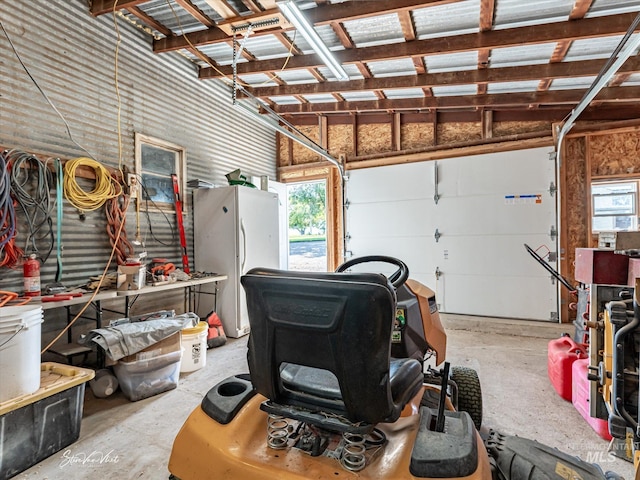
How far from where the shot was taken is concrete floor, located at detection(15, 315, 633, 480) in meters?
1.89

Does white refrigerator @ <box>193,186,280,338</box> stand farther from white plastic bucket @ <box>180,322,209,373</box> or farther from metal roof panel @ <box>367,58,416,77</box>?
metal roof panel @ <box>367,58,416,77</box>

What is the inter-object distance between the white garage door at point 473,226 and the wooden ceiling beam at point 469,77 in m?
1.29

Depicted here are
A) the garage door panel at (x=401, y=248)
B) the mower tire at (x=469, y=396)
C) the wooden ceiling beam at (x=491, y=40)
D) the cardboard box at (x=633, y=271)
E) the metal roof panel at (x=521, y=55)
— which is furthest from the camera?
the garage door panel at (x=401, y=248)

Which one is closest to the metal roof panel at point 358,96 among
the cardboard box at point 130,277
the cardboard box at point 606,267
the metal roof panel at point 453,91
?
the metal roof panel at point 453,91

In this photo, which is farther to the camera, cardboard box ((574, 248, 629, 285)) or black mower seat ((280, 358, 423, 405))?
cardboard box ((574, 248, 629, 285))

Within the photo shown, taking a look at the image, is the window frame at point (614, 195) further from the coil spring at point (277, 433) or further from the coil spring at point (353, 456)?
the coil spring at point (277, 433)

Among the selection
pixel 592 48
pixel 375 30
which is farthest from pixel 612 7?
pixel 375 30

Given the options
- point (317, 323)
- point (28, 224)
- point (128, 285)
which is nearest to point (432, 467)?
point (317, 323)

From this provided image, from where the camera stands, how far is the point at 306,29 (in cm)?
271

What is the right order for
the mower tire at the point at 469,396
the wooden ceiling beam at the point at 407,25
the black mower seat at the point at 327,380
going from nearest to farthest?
the black mower seat at the point at 327,380 < the mower tire at the point at 469,396 < the wooden ceiling beam at the point at 407,25

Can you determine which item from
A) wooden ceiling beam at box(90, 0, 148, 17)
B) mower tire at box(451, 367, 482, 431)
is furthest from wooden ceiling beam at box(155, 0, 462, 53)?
mower tire at box(451, 367, 482, 431)

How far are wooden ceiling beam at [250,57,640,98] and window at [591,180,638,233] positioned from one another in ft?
5.98

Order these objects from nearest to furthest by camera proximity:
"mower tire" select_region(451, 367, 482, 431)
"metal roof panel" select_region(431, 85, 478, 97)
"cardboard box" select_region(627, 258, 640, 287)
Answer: "cardboard box" select_region(627, 258, 640, 287), "mower tire" select_region(451, 367, 482, 431), "metal roof panel" select_region(431, 85, 478, 97)

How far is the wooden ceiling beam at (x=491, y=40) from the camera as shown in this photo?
9.27ft
